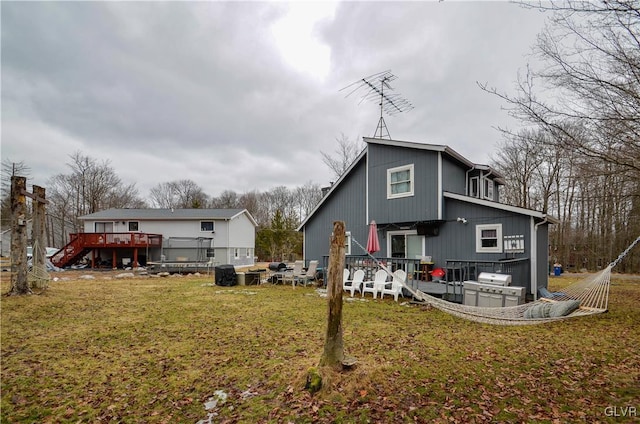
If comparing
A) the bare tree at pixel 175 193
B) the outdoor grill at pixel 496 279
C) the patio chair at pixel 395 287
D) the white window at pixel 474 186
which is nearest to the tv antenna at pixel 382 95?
the white window at pixel 474 186

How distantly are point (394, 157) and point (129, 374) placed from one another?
Answer: 11.2 m

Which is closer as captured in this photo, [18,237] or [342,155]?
[18,237]

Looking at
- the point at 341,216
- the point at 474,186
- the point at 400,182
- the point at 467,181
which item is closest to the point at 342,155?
the point at 341,216

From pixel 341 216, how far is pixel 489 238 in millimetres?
6584

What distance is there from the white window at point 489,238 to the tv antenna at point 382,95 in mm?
6240

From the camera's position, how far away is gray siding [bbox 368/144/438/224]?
11.6 metres

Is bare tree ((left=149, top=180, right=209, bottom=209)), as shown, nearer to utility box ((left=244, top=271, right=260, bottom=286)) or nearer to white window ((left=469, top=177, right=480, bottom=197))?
utility box ((left=244, top=271, right=260, bottom=286))

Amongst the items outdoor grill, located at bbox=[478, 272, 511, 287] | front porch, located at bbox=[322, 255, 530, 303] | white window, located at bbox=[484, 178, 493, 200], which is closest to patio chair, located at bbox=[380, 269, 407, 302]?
front porch, located at bbox=[322, 255, 530, 303]

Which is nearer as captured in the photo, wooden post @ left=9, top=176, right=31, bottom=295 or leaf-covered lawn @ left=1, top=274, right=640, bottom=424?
leaf-covered lawn @ left=1, top=274, right=640, bottom=424

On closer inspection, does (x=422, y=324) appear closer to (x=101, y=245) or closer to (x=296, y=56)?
(x=296, y=56)

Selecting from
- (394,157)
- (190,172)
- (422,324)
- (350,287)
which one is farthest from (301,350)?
(190,172)

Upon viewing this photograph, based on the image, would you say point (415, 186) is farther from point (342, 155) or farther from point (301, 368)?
point (342, 155)

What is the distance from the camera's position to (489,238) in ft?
35.1

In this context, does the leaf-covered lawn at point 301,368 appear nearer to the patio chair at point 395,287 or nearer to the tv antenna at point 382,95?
the patio chair at point 395,287
